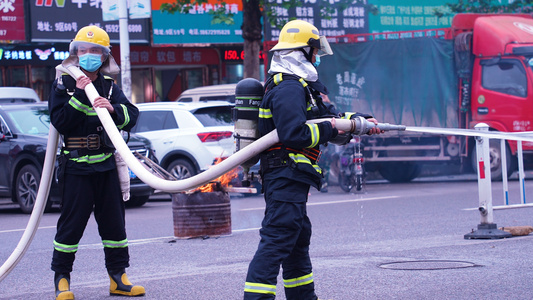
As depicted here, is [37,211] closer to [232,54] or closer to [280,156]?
[280,156]

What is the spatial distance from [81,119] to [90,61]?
0.43m

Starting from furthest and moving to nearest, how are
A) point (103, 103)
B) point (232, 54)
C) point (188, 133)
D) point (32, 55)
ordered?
1. point (232, 54)
2. point (32, 55)
3. point (188, 133)
4. point (103, 103)

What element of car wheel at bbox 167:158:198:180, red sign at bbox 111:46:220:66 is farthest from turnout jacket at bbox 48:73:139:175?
red sign at bbox 111:46:220:66

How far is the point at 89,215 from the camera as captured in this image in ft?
20.5

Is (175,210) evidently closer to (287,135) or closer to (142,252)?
(142,252)

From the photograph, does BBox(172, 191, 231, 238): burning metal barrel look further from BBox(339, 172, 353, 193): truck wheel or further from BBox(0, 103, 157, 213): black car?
A: BBox(339, 172, 353, 193): truck wheel

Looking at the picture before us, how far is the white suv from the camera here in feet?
49.0

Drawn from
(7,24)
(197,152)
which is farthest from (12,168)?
(7,24)

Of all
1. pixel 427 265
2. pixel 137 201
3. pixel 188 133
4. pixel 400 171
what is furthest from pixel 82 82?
pixel 400 171

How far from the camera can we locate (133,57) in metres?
26.2

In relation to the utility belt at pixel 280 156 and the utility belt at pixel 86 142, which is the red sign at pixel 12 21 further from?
the utility belt at pixel 280 156

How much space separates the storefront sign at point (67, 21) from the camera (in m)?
23.9

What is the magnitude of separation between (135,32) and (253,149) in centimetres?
2095

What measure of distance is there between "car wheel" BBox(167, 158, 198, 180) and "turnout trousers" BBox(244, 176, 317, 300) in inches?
390
